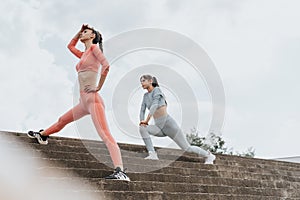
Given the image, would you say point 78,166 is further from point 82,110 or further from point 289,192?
point 289,192

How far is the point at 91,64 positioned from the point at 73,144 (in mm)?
1770

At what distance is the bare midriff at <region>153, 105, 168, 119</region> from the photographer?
764 cm

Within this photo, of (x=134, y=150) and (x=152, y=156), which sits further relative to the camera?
(x=134, y=150)

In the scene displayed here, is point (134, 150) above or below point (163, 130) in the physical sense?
below

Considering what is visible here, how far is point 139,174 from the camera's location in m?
6.42

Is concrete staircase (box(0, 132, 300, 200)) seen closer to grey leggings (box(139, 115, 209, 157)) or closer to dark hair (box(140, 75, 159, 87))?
Answer: grey leggings (box(139, 115, 209, 157))

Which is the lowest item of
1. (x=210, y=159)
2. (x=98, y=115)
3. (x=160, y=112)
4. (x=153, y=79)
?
(x=98, y=115)

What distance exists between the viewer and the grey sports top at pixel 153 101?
753 centimetres

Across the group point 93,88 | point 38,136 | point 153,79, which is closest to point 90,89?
point 93,88

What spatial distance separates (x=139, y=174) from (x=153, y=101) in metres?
1.48

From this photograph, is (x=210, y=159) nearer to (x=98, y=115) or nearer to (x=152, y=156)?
(x=152, y=156)


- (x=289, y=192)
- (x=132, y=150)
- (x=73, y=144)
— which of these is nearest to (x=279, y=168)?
(x=289, y=192)

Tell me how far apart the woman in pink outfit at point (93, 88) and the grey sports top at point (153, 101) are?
1.54 metres

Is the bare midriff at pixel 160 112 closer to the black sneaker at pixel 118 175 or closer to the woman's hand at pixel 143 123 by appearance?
the woman's hand at pixel 143 123
